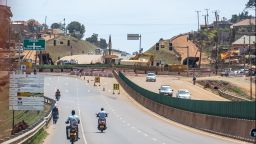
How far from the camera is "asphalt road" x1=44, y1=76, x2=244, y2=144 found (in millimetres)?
38469

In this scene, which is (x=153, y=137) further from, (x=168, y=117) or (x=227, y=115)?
(x=168, y=117)

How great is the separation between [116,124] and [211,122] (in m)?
11.7

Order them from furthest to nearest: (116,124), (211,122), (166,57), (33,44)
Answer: (166,57) < (116,124) < (33,44) < (211,122)

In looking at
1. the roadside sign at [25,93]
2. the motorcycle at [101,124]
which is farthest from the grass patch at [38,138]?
the motorcycle at [101,124]

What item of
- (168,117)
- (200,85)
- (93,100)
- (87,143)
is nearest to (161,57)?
(200,85)

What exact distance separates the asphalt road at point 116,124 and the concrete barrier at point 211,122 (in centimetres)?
82

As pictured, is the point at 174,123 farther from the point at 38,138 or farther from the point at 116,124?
the point at 38,138

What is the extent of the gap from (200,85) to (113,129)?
67.8 metres

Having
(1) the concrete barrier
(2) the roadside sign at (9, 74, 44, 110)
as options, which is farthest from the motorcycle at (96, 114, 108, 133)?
(1) the concrete barrier

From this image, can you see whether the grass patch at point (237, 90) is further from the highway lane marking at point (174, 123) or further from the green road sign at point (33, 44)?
the green road sign at point (33, 44)

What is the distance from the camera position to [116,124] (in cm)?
5494

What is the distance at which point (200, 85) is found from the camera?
11544cm

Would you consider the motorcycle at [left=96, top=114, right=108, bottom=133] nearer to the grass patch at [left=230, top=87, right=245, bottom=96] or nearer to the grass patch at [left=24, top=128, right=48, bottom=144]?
the grass patch at [left=24, top=128, right=48, bottom=144]

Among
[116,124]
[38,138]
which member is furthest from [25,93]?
[116,124]
